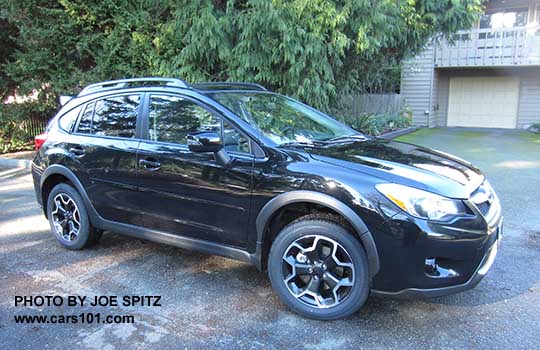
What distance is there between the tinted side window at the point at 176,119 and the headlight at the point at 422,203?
1.46 m

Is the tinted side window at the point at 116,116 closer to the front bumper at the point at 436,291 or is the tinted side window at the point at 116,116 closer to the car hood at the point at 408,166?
the car hood at the point at 408,166

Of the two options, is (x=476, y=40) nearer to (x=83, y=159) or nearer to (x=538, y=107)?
(x=538, y=107)

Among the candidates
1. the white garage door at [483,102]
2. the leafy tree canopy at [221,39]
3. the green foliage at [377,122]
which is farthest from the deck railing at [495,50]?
the leafy tree canopy at [221,39]

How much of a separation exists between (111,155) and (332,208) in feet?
7.08

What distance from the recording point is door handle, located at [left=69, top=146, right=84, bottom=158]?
13.9 ft

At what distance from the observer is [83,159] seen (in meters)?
4.21

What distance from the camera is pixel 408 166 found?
311 cm

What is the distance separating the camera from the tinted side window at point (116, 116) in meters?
3.98

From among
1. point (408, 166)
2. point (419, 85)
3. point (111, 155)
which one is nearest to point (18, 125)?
point (111, 155)

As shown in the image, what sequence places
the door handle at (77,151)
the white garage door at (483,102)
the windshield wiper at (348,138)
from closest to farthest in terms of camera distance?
the windshield wiper at (348,138) < the door handle at (77,151) < the white garage door at (483,102)

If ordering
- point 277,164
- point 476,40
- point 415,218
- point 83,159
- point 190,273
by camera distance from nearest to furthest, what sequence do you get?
point 415,218 < point 277,164 < point 190,273 < point 83,159 < point 476,40

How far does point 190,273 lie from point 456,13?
294 inches

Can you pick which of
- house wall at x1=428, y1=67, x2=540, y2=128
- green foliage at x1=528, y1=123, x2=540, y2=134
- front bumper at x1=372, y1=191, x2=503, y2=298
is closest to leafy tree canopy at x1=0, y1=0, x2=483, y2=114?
front bumper at x1=372, y1=191, x2=503, y2=298

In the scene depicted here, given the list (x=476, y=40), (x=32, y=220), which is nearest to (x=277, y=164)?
(x=32, y=220)
